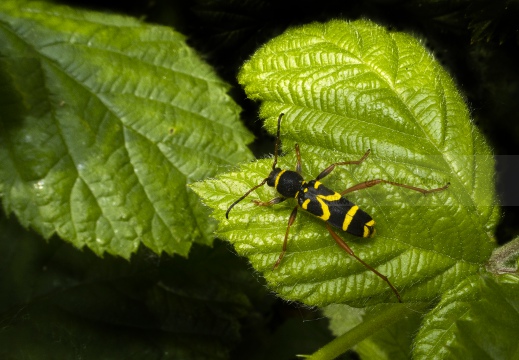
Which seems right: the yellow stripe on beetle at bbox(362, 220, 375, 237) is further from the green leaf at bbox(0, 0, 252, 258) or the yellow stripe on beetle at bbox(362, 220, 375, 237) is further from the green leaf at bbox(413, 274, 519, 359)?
the green leaf at bbox(0, 0, 252, 258)

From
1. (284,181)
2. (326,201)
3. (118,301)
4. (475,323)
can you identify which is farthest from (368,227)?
(118,301)

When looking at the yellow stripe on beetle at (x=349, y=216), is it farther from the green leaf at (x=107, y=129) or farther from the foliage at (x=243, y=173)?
the green leaf at (x=107, y=129)

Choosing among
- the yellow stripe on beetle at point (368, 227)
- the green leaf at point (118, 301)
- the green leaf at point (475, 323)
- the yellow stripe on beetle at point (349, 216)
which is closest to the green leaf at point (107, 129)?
the green leaf at point (118, 301)

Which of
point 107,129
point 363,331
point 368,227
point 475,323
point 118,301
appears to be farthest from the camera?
point 118,301

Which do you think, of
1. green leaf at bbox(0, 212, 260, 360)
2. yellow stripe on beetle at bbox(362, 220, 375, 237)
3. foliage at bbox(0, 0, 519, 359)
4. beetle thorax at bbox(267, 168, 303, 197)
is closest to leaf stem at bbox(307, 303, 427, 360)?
foliage at bbox(0, 0, 519, 359)

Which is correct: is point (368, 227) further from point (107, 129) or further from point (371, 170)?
point (107, 129)

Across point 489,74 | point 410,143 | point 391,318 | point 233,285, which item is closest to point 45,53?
point 233,285
